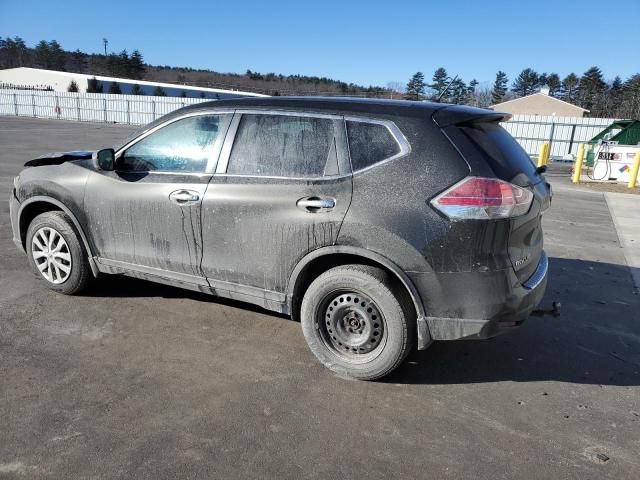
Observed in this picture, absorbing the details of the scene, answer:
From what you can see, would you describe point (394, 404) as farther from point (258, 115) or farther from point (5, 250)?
point (5, 250)

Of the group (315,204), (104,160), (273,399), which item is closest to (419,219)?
(315,204)

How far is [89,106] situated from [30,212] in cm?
4467

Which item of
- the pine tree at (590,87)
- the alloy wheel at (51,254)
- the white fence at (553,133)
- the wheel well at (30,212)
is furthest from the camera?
the pine tree at (590,87)

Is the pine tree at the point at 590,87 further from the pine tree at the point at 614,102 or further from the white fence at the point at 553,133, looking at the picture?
the white fence at the point at 553,133

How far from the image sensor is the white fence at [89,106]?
137ft

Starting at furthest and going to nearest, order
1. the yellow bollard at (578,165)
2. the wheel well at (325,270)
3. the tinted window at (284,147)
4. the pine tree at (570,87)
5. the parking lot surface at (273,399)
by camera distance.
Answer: the pine tree at (570,87) < the yellow bollard at (578,165) < the tinted window at (284,147) < the wheel well at (325,270) < the parking lot surface at (273,399)

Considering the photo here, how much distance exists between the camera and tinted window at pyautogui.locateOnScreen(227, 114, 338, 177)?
3.42 m

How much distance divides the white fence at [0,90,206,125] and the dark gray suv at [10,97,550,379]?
39.7m

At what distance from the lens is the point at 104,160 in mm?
4121

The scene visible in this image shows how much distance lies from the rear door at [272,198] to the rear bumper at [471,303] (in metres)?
0.75

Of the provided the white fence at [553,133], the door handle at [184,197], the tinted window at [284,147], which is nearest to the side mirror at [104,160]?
the door handle at [184,197]

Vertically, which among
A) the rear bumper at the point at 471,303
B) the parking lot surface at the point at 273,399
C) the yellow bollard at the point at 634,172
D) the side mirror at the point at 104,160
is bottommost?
the parking lot surface at the point at 273,399

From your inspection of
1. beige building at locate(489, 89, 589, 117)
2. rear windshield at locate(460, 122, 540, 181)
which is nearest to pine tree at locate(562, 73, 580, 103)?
beige building at locate(489, 89, 589, 117)

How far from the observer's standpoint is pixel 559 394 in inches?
133
